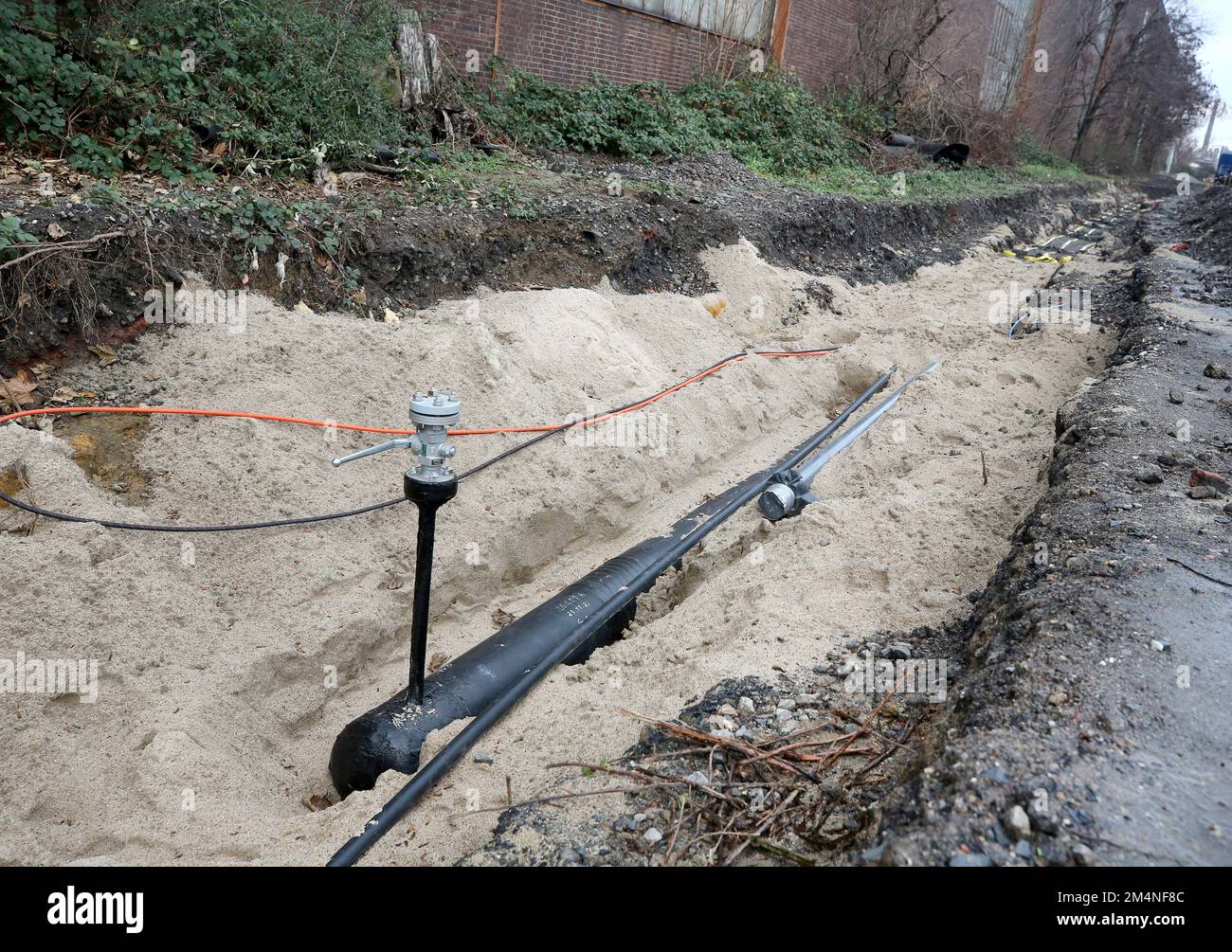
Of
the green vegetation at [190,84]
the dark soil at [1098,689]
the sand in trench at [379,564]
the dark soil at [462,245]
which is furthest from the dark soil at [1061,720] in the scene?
the green vegetation at [190,84]

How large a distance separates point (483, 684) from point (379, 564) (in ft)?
4.14

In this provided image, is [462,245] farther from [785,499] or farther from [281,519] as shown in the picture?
[785,499]

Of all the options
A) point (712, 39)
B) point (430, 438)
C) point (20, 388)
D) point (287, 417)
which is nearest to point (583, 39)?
point (712, 39)

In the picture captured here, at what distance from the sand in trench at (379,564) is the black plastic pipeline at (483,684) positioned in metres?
0.09

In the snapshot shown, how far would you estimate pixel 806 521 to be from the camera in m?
4.19

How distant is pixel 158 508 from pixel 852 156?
13.7 m

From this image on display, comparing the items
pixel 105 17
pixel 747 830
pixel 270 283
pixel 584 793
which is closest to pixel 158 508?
pixel 270 283

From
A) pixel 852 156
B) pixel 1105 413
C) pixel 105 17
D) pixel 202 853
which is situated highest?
pixel 852 156

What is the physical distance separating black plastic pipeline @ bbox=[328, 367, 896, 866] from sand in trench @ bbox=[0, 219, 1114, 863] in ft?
0.30

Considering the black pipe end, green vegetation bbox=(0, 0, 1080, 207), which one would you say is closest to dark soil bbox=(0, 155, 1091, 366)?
green vegetation bbox=(0, 0, 1080, 207)

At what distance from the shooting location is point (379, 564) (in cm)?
424

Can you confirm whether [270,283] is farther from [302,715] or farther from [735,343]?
[735,343]

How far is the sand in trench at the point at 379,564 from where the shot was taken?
119 inches

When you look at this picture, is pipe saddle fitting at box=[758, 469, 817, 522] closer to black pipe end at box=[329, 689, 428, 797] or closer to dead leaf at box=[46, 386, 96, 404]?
black pipe end at box=[329, 689, 428, 797]
